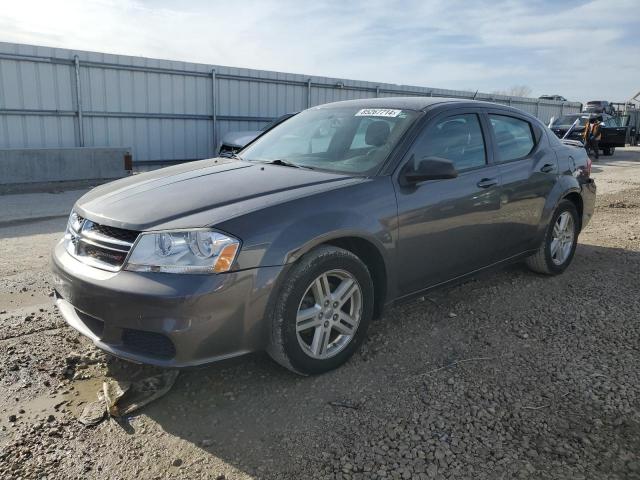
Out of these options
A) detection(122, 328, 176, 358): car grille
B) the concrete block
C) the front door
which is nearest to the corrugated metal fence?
the concrete block

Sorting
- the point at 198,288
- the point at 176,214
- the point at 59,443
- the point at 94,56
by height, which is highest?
the point at 94,56

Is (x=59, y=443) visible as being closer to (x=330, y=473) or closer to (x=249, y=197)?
(x=330, y=473)

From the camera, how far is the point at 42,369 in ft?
10.7

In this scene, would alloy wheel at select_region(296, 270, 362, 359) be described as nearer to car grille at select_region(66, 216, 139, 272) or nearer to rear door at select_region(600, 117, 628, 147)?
car grille at select_region(66, 216, 139, 272)

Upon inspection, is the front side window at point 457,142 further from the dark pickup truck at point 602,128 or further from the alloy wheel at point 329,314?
the dark pickup truck at point 602,128

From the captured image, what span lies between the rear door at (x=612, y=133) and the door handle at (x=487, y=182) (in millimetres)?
21528

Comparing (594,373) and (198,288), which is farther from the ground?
(198,288)

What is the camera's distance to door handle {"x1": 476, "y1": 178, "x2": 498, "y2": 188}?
13.5ft

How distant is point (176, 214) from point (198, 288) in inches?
19.4

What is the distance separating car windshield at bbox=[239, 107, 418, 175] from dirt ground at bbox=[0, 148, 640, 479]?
4.12 ft

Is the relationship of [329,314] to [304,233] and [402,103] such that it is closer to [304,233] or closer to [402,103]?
[304,233]

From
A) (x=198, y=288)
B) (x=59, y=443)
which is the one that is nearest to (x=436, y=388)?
(x=198, y=288)

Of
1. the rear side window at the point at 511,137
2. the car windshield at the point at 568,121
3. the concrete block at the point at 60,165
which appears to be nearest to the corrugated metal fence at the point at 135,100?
the concrete block at the point at 60,165

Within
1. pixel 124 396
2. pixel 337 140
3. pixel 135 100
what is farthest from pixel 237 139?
pixel 124 396
